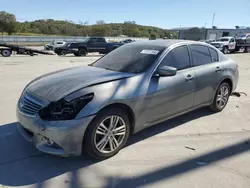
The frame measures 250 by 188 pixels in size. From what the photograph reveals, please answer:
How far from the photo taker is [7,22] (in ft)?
184

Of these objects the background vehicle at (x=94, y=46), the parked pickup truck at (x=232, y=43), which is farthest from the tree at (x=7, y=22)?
the parked pickup truck at (x=232, y=43)

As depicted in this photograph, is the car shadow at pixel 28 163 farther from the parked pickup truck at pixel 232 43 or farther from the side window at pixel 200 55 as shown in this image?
the parked pickup truck at pixel 232 43

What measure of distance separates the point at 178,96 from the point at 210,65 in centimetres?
128

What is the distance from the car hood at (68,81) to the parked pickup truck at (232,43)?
2476 cm

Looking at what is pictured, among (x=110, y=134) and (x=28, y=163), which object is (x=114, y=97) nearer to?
(x=110, y=134)

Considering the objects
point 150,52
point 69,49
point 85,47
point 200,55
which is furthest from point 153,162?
point 69,49

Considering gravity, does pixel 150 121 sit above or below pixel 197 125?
above

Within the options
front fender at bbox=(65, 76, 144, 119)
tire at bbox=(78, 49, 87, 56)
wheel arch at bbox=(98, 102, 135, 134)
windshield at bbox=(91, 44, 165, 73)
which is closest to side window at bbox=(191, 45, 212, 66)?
windshield at bbox=(91, 44, 165, 73)

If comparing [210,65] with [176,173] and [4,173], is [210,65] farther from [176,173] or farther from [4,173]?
[4,173]

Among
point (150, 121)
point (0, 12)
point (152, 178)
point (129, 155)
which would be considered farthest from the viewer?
point (0, 12)

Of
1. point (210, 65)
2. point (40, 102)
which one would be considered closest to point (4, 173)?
point (40, 102)

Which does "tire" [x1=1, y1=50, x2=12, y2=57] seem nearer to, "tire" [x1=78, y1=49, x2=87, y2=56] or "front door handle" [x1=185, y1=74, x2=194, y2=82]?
"tire" [x1=78, y1=49, x2=87, y2=56]

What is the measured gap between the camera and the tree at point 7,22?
2197 inches

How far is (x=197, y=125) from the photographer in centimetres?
473
